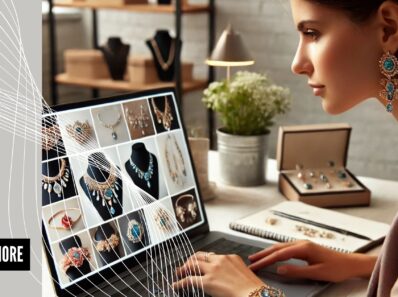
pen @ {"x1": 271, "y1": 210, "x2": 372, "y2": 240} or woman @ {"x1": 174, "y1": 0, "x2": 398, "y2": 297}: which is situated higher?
woman @ {"x1": 174, "y1": 0, "x2": 398, "y2": 297}

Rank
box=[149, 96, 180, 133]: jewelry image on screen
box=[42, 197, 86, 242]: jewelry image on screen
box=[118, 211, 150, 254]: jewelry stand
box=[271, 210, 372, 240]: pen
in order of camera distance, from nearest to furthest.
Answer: box=[42, 197, 86, 242]: jewelry image on screen → box=[118, 211, 150, 254]: jewelry stand → box=[149, 96, 180, 133]: jewelry image on screen → box=[271, 210, 372, 240]: pen

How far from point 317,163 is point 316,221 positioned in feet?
1.04

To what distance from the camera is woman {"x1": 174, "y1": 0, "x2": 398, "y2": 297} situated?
87 cm

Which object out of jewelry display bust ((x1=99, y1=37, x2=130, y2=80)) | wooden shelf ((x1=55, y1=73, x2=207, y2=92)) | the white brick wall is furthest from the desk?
jewelry display bust ((x1=99, y1=37, x2=130, y2=80))

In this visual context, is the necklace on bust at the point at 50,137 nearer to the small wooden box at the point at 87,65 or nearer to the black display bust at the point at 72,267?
the black display bust at the point at 72,267

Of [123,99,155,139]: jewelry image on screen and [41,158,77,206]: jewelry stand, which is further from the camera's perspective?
[123,99,155,139]: jewelry image on screen

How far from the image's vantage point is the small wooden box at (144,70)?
332cm

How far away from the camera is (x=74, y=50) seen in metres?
3.85

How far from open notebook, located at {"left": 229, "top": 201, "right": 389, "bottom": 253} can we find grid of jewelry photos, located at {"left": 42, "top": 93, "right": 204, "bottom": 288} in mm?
167

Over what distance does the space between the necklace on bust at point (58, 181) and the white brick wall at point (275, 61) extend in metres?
2.28

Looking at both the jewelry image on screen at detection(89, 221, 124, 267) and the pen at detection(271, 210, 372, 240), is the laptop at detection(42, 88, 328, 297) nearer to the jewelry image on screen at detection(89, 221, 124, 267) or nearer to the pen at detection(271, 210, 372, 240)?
the jewelry image on screen at detection(89, 221, 124, 267)

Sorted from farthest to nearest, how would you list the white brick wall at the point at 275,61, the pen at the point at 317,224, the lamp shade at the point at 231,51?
1. the white brick wall at the point at 275,61
2. the lamp shade at the point at 231,51
3. the pen at the point at 317,224

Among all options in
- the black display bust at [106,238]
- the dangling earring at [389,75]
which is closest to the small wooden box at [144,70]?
the black display bust at [106,238]

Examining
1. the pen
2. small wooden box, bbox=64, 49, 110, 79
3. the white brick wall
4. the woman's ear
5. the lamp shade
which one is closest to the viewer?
the woman's ear
